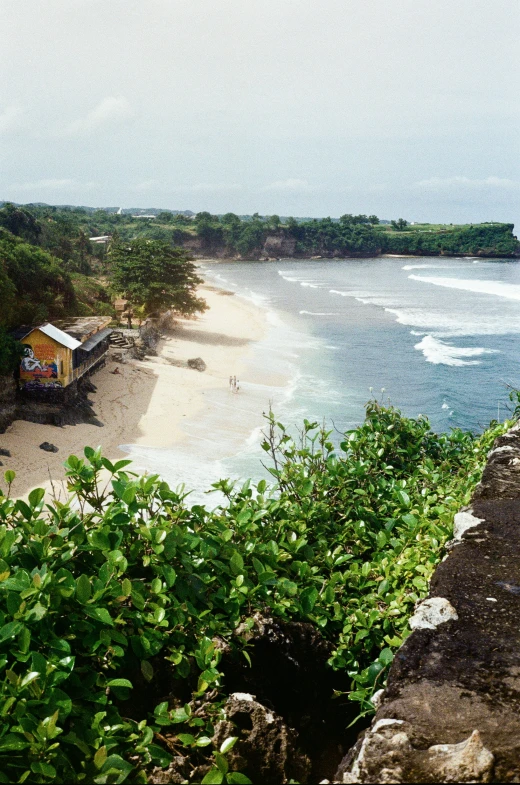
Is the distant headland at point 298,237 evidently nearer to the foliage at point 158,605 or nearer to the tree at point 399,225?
the tree at point 399,225

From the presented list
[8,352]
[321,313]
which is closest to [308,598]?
[8,352]

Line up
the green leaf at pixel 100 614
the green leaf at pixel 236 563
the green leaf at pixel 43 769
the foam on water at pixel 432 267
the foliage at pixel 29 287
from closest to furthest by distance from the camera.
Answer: the green leaf at pixel 43 769 < the green leaf at pixel 100 614 < the green leaf at pixel 236 563 < the foliage at pixel 29 287 < the foam on water at pixel 432 267

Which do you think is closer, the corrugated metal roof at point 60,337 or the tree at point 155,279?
the corrugated metal roof at point 60,337

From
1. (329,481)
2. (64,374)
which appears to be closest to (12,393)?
(64,374)

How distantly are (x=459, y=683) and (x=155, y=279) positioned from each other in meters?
43.9

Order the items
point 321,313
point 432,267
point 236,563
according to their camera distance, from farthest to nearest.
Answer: point 432,267, point 321,313, point 236,563

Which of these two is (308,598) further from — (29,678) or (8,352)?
(8,352)

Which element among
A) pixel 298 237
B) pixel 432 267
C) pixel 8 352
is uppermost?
pixel 298 237

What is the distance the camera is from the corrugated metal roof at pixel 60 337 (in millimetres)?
23892

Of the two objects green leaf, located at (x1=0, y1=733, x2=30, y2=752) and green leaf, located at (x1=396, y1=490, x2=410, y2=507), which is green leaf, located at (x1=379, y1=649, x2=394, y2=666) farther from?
green leaf, located at (x1=0, y1=733, x2=30, y2=752)

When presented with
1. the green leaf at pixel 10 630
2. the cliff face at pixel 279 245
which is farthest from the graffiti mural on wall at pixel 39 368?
the cliff face at pixel 279 245

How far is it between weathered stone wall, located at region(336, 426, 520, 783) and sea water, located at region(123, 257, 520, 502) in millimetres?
2866

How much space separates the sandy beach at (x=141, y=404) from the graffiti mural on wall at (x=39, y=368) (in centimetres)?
175

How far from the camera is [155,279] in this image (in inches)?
1751
